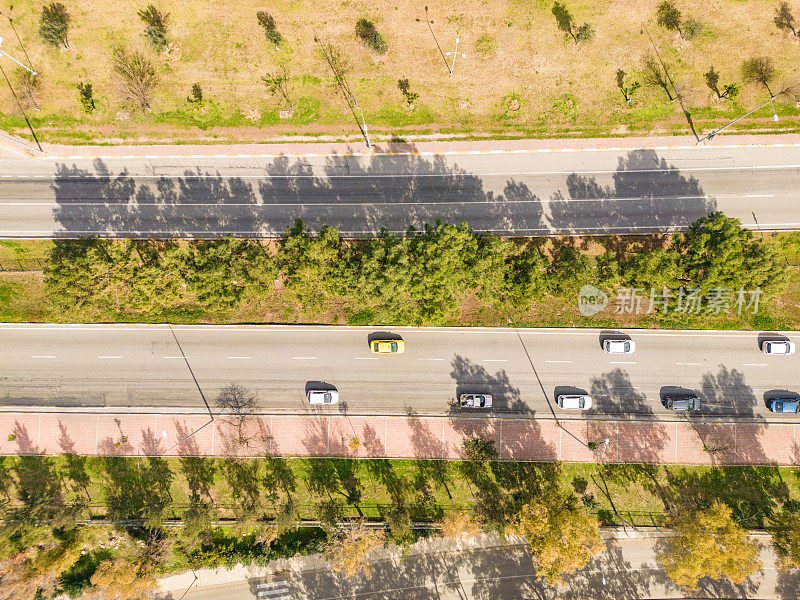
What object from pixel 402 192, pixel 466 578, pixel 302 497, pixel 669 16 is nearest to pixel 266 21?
pixel 402 192

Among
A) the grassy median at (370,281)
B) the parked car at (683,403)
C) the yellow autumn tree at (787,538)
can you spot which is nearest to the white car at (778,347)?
the grassy median at (370,281)

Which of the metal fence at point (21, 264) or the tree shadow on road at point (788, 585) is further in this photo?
the metal fence at point (21, 264)

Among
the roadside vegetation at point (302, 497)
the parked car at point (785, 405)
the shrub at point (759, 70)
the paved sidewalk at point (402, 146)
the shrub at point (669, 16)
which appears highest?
the shrub at point (669, 16)

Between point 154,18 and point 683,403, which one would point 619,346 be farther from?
point 154,18

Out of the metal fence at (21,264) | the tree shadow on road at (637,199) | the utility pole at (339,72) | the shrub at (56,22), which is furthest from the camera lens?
the metal fence at (21,264)

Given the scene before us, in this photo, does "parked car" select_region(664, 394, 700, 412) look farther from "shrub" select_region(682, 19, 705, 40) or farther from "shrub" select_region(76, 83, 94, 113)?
"shrub" select_region(76, 83, 94, 113)

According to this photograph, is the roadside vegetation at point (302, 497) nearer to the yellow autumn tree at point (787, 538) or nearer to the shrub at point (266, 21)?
the yellow autumn tree at point (787, 538)
